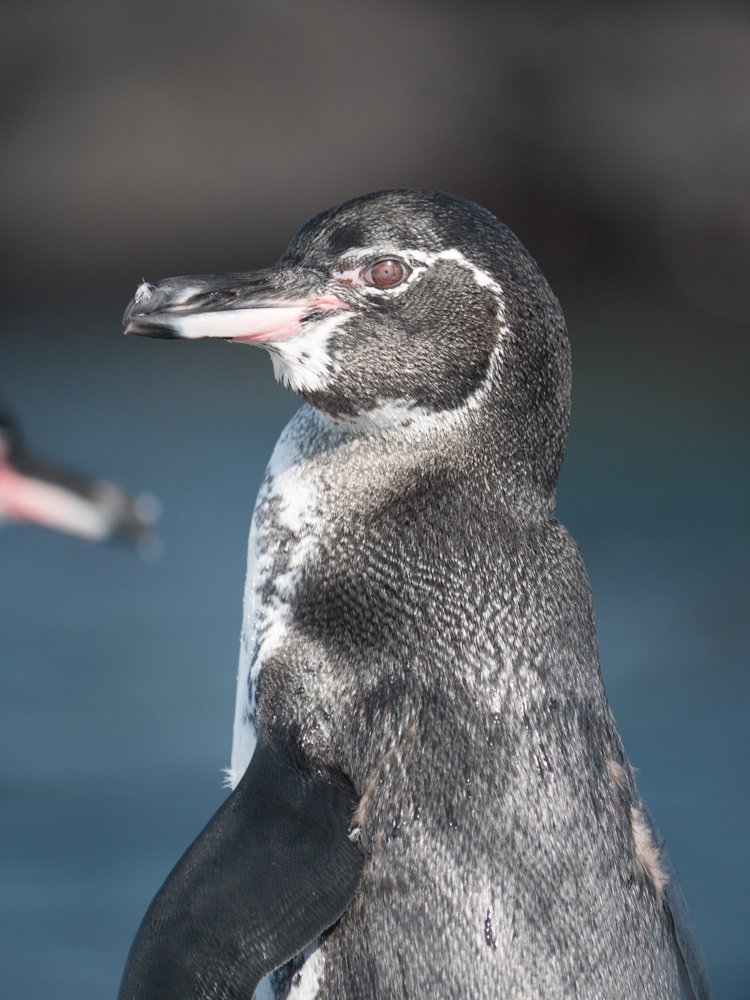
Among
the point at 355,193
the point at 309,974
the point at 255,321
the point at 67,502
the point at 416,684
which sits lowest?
the point at 309,974

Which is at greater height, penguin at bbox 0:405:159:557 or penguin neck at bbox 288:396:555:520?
penguin at bbox 0:405:159:557

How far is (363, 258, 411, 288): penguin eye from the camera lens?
99 cm

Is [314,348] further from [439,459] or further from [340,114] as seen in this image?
[340,114]

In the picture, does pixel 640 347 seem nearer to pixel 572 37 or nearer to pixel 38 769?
pixel 572 37

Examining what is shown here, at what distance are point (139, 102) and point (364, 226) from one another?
4.94 metres

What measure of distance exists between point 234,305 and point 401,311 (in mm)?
143

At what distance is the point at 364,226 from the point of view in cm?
100

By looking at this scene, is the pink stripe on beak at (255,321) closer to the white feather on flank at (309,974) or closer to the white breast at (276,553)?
the white breast at (276,553)

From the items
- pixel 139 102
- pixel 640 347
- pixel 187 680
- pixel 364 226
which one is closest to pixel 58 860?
pixel 187 680

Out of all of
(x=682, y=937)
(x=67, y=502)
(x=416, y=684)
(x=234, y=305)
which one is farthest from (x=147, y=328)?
(x=67, y=502)

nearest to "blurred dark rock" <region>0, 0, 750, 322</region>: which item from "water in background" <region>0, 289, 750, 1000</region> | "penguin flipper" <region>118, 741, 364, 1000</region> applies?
"water in background" <region>0, 289, 750, 1000</region>

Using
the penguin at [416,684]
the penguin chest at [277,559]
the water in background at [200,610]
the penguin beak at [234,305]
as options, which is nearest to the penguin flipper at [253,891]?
the penguin at [416,684]

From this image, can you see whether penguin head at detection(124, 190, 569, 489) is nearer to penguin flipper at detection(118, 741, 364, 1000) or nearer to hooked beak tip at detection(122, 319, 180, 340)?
hooked beak tip at detection(122, 319, 180, 340)

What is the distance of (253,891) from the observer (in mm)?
911
